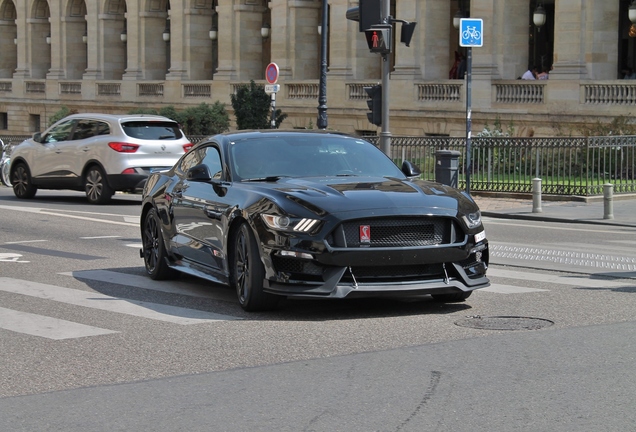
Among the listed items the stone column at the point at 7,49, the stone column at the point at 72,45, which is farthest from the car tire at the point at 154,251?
the stone column at the point at 7,49

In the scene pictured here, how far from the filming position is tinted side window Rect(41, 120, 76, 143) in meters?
24.6

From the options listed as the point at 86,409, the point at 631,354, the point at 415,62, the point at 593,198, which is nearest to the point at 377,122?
the point at 593,198

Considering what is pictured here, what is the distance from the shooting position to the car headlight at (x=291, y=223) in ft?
31.5

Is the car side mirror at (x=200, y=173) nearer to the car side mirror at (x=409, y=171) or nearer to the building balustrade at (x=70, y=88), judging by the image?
the car side mirror at (x=409, y=171)

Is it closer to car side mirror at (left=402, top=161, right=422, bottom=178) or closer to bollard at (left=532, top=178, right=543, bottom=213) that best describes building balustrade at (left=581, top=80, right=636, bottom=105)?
bollard at (left=532, top=178, right=543, bottom=213)

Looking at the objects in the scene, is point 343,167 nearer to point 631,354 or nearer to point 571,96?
point 631,354

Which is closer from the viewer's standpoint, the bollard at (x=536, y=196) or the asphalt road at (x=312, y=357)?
the asphalt road at (x=312, y=357)

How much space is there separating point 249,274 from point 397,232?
1.29 m

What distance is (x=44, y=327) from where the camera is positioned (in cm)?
958

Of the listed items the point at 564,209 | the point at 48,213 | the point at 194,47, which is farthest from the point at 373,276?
the point at 194,47

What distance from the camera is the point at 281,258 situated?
383 inches

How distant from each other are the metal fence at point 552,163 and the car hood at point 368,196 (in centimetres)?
1463

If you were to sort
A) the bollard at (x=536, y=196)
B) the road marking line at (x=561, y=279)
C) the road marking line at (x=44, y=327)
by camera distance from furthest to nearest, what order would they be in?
the bollard at (x=536, y=196) → the road marking line at (x=561, y=279) → the road marking line at (x=44, y=327)

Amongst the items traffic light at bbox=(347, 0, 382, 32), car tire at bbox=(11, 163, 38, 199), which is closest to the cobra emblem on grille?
traffic light at bbox=(347, 0, 382, 32)
